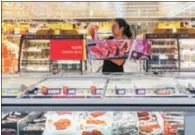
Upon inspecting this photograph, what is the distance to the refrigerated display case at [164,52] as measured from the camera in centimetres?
597

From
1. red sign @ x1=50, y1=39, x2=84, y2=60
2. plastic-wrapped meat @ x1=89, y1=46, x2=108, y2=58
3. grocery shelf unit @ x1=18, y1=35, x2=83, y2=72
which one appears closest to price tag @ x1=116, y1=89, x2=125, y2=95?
plastic-wrapped meat @ x1=89, y1=46, x2=108, y2=58

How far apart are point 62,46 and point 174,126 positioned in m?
3.48

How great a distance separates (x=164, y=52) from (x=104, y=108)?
4.66 meters

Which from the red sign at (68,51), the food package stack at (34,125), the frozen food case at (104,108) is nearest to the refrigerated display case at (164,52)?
the red sign at (68,51)

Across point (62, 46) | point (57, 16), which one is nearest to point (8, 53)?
point (62, 46)

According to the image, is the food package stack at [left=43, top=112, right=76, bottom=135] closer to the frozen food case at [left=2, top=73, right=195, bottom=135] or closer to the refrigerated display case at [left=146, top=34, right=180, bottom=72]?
the frozen food case at [left=2, top=73, right=195, bottom=135]

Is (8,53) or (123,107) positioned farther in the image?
(8,53)

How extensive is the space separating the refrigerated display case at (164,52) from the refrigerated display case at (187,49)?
0.53 feet

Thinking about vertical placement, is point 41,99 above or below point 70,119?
above

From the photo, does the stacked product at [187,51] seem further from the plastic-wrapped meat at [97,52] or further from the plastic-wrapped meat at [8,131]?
the plastic-wrapped meat at [8,131]

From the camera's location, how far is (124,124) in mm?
1859

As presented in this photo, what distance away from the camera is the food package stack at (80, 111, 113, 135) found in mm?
1851

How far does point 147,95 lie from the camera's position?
169 centimetres

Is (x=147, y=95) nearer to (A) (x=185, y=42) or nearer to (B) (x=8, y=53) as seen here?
(A) (x=185, y=42)
